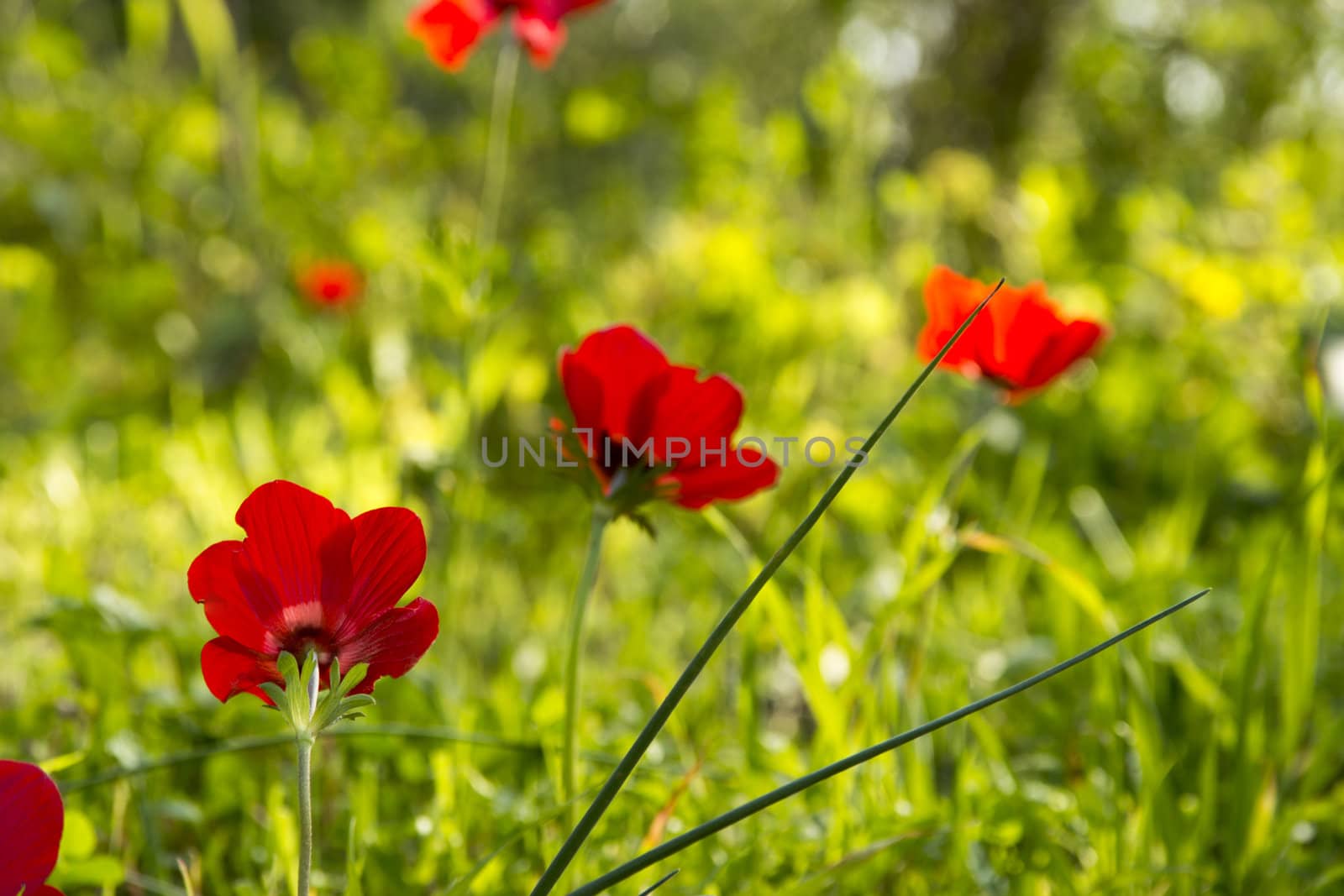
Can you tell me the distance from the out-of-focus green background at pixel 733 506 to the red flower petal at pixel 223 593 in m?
0.15

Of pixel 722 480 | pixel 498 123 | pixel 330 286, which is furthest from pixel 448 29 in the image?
pixel 330 286

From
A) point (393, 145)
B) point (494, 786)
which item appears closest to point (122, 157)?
point (393, 145)

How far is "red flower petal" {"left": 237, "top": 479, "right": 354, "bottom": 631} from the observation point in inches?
16.1

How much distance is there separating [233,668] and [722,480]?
25 cm

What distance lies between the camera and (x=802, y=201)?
9.50ft

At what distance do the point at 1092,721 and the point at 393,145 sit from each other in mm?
1977

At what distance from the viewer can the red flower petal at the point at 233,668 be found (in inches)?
16.5

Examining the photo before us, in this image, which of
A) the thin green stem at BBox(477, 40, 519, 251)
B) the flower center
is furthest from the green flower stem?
the thin green stem at BBox(477, 40, 519, 251)

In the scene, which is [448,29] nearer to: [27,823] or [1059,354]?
[1059,354]

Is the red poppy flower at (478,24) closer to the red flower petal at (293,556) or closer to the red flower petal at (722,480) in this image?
the red flower petal at (722,480)

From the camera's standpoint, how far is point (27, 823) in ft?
1.29

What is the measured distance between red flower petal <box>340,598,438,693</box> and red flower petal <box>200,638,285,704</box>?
1.2 inches

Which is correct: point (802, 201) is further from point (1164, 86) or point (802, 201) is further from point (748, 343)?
point (1164, 86)

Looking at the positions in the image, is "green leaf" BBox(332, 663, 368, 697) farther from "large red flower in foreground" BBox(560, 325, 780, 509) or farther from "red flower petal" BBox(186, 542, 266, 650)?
"large red flower in foreground" BBox(560, 325, 780, 509)
